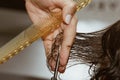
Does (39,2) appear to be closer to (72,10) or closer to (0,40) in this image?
(72,10)

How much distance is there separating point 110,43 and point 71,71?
2.35 feet

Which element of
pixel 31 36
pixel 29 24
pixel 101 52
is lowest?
pixel 29 24

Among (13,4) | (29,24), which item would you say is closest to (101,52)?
(29,24)

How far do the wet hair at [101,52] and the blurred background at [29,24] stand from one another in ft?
1.87

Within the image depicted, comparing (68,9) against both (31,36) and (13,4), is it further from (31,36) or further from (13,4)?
(13,4)

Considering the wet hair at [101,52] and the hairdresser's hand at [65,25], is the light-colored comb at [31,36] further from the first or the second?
the wet hair at [101,52]

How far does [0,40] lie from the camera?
187 cm

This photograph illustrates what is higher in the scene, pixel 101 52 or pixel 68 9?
pixel 68 9

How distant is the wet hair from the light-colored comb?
0.42 feet

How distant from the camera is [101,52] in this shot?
0.91 meters

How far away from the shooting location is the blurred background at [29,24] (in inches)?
67.9

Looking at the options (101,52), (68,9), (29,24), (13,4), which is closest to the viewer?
(68,9)

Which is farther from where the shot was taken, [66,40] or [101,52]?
[101,52]

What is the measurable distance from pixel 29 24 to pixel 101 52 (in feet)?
3.46
